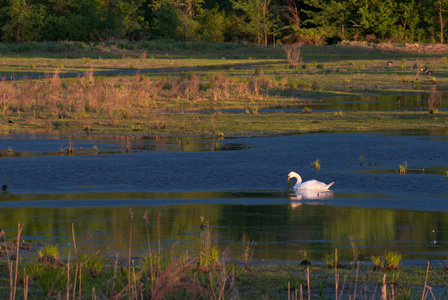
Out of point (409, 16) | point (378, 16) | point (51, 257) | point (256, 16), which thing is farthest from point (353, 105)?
point (256, 16)

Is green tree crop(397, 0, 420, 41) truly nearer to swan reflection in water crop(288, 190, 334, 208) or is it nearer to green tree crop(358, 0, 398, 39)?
green tree crop(358, 0, 398, 39)

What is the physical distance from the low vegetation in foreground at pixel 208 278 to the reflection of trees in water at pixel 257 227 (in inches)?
39.5

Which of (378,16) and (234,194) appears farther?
(378,16)

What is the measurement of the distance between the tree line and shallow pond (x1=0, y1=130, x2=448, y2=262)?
58.6m

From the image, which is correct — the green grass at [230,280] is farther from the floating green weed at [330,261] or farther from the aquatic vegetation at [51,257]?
the aquatic vegetation at [51,257]

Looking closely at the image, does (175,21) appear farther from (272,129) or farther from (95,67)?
(272,129)

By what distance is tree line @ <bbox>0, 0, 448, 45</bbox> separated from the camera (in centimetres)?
7769

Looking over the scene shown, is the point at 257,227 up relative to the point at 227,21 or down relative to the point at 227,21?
down

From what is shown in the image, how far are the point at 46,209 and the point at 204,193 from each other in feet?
9.46

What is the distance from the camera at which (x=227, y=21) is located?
8744 cm

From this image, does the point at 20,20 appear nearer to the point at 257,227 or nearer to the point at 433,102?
the point at 433,102

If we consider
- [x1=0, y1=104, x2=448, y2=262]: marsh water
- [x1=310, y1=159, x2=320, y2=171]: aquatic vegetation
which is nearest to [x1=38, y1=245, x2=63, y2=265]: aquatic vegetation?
[x1=0, y1=104, x2=448, y2=262]: marsh water

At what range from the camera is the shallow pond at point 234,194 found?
10.0m

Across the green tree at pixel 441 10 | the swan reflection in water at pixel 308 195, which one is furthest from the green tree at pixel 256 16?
the swan reflection in water at pixel 308 195
